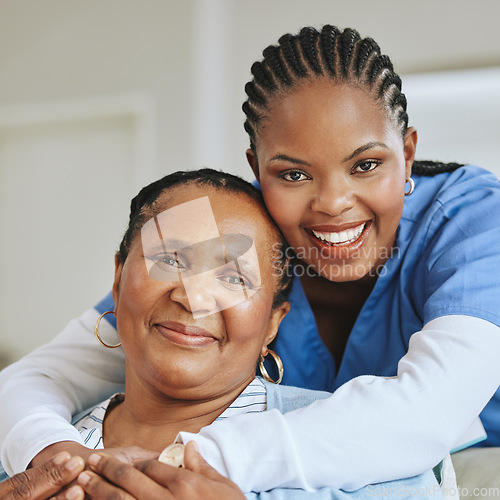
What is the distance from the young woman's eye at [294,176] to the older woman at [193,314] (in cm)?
6

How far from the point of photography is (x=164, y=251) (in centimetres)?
91

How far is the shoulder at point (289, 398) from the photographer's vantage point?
2.93 ft

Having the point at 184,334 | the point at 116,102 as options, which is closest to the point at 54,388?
the point at 184,334

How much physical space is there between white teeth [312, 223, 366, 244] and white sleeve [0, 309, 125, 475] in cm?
41

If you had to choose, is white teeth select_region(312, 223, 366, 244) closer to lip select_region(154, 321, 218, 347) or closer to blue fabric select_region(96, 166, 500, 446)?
blue fabric select_region(96, 166, 500, 446)

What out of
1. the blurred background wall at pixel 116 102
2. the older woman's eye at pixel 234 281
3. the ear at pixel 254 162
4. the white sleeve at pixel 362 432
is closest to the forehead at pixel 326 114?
the ear at pixel 254 162

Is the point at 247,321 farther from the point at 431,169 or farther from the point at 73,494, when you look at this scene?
the point at 431,169

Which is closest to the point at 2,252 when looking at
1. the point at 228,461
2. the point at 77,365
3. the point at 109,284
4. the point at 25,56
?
the point at 109,284

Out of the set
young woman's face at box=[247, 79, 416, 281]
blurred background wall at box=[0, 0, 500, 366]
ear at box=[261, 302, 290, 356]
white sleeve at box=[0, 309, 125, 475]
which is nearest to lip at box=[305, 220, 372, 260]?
young woman's face at box=[247, 79, 416, 281]

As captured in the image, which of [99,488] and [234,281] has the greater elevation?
[234,281]

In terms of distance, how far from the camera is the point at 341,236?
1.04m

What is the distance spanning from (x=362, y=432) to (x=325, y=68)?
1.74 feet

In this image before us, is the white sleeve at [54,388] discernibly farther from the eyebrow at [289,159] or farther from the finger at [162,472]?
the eyebrow at [289,159]

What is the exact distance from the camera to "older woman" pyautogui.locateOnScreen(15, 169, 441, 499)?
87 centimetres
